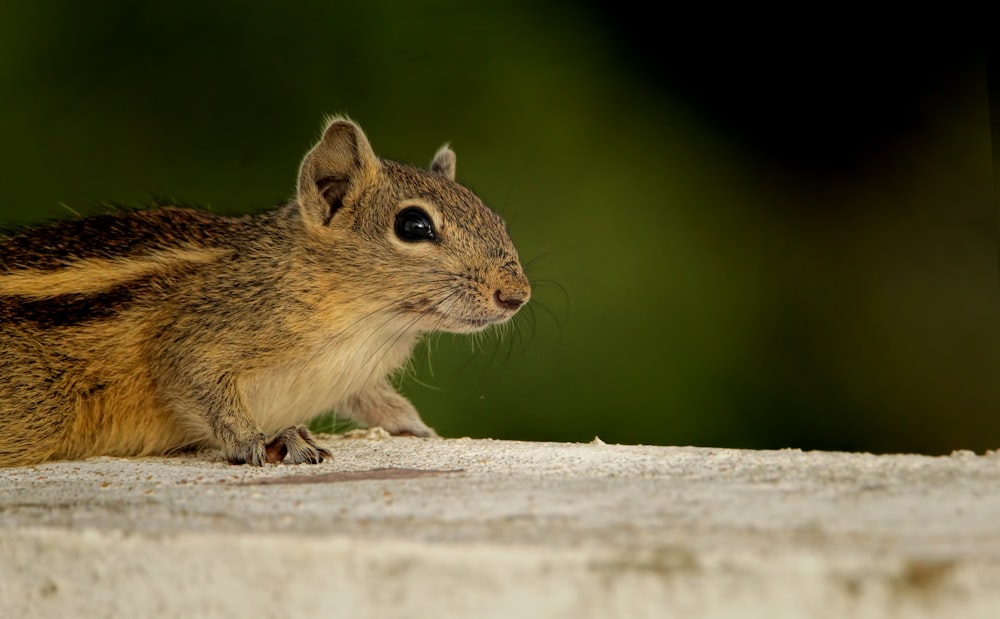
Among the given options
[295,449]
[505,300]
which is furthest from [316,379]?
[505,300]

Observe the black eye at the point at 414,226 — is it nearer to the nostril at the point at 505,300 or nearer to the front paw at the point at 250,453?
the nostril at the point at 505,300

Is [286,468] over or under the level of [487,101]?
under

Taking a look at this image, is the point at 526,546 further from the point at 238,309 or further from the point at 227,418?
the point at 238,309

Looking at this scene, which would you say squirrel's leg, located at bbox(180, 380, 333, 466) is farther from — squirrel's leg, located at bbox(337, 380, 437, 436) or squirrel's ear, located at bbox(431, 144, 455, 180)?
squirrel's ear, located at bbox(431, 144, 455, 180)

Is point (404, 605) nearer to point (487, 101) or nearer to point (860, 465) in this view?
point (860, 465)

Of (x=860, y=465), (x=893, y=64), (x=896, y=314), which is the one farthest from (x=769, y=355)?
(x=860, y=465)

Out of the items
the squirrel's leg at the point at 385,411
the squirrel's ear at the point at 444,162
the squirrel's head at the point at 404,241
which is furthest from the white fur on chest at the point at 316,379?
the squirrel's ear at the point at 444,162

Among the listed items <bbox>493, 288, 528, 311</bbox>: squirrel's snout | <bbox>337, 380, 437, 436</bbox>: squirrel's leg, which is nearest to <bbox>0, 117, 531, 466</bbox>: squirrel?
<bbox>493, 288, 528, 311</bbox>: squirrel's snout
